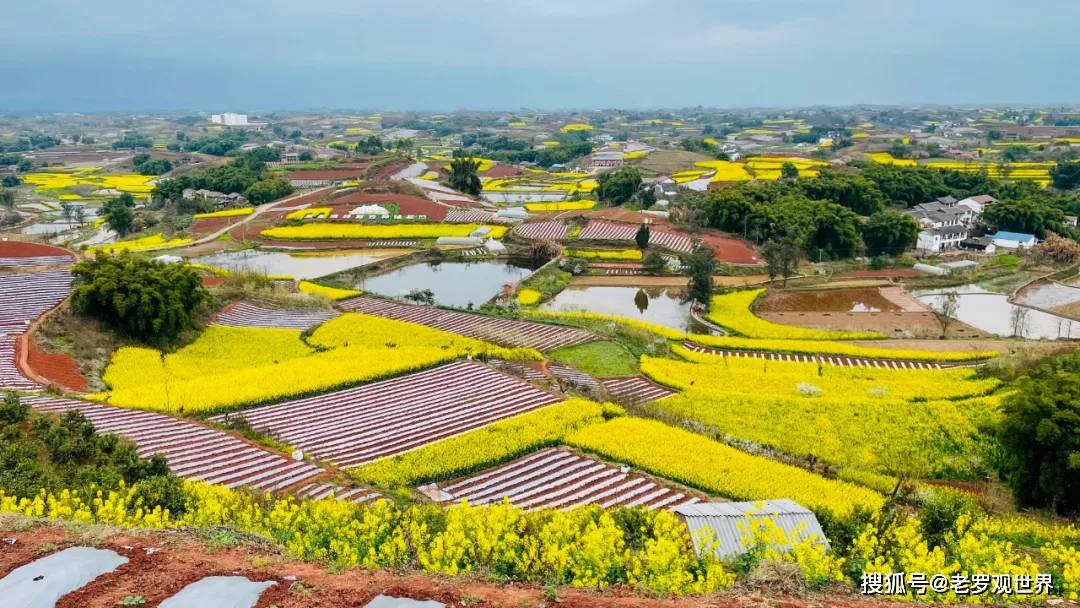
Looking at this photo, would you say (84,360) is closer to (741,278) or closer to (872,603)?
(872,603)

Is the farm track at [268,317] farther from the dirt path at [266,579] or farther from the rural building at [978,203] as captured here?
the rural building at [978,203]

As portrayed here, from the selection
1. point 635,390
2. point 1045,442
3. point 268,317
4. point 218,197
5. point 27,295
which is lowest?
point 635,390

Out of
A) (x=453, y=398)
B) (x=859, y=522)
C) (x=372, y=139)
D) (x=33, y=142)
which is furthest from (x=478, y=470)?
(x=33, y=142)

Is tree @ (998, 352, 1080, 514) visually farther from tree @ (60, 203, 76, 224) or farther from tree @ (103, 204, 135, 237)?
tree @ (60, 203, 76, 224)

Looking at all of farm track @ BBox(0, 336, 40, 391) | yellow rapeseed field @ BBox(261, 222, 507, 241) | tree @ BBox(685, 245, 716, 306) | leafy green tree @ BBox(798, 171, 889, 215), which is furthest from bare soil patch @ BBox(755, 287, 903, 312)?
farm track @ BBox(0, 336, 40, 391)

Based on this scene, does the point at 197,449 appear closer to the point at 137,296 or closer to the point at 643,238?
the point at 137,296

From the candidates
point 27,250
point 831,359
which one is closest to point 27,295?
point 27,250

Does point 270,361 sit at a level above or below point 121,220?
below
